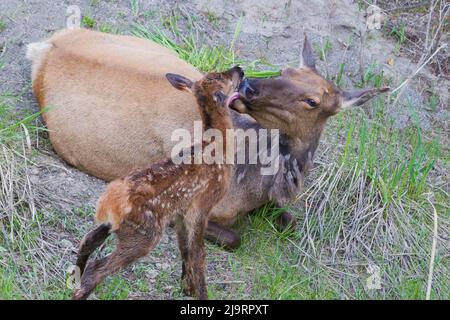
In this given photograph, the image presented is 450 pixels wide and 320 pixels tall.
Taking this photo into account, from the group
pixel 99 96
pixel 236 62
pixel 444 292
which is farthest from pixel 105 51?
pixel 444 292

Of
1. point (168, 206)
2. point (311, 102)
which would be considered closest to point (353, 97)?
point (311, 102)

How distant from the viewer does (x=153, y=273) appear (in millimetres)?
5473

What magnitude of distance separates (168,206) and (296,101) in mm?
1426

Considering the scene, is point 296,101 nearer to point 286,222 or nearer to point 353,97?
point 353,97

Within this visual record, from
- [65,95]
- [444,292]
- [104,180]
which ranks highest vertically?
[65,95]

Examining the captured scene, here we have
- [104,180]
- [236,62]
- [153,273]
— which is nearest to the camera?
[153,273]

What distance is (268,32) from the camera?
8047 millimetres

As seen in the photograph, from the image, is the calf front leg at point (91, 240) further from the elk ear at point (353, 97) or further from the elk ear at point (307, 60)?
the elk ear at point (307, 60)

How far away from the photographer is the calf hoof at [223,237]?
19.7 ft

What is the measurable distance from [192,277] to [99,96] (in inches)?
67.7

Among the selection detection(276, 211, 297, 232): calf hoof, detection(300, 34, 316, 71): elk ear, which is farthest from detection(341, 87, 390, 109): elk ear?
detection(276, 211, 297, 232): calf hoof

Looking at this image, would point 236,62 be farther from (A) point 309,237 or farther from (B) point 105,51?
(A) point 309,237
